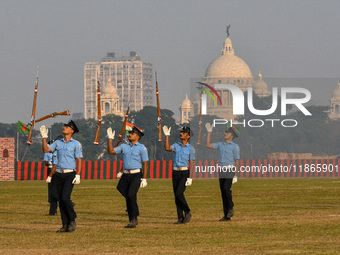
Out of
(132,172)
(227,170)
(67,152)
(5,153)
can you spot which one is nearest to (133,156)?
(132,172)

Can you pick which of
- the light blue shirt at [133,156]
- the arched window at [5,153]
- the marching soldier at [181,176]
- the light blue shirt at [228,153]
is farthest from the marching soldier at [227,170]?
the arched window at [5,153]

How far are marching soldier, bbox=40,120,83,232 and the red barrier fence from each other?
47.0 metres

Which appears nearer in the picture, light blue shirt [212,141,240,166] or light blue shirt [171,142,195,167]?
light blue shirt [171,142,195,167]

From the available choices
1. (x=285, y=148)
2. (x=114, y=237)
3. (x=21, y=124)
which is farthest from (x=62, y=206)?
(x=285, y=148)

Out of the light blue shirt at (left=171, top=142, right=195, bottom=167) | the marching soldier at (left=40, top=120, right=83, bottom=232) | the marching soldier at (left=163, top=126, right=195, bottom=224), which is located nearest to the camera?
the marching soldier at (left=40, top=120, right=83, bottom=232)

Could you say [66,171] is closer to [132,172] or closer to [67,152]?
[67,152]

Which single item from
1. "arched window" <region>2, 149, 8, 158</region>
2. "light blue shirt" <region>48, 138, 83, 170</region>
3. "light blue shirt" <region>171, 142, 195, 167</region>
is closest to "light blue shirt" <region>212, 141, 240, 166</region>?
"light blue shirt" <region>171, 142, 195, 167</region>

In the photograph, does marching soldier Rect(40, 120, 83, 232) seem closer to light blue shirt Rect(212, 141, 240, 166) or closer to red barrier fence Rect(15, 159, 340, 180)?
light blue shirt Rect(212, 141, 240, 166)

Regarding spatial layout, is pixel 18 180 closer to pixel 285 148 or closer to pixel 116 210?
pixel 285 148

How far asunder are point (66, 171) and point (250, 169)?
52955 mm

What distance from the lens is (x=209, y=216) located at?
26.5 meters

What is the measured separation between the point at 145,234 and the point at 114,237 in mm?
856

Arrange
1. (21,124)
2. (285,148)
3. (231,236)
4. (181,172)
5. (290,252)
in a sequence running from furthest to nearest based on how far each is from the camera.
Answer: (285,148), (21,124), (181,172), (231,236), (290,252)

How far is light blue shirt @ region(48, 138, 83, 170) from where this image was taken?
21.7 meters
